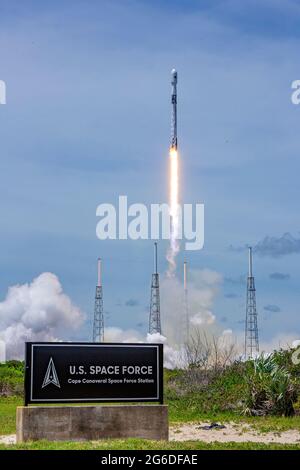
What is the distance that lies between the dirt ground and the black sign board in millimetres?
1782

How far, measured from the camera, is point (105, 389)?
2380 centimetres

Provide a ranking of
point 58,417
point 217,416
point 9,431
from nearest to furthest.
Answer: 1. point 58,417
2. point 9,431
3. point 217,416

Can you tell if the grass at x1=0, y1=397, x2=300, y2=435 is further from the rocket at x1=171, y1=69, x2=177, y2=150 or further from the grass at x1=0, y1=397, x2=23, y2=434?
the rocket at x1=171, y1=69, x2=177, y2=150

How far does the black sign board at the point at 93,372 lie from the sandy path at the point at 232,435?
210 centimetres

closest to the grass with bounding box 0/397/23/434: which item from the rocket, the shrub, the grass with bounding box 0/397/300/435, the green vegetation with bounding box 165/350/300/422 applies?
the grass with bounding box 0/397/300/435

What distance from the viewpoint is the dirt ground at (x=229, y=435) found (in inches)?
981

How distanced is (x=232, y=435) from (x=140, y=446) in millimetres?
5604

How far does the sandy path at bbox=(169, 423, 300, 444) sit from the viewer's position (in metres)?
25.0

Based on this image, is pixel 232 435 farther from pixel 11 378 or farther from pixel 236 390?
pixel 11 378

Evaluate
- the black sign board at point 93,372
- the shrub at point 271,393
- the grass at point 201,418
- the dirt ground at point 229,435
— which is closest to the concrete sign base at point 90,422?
the black sign board at point 93,372

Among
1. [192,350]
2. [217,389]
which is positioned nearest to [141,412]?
[217,389]
